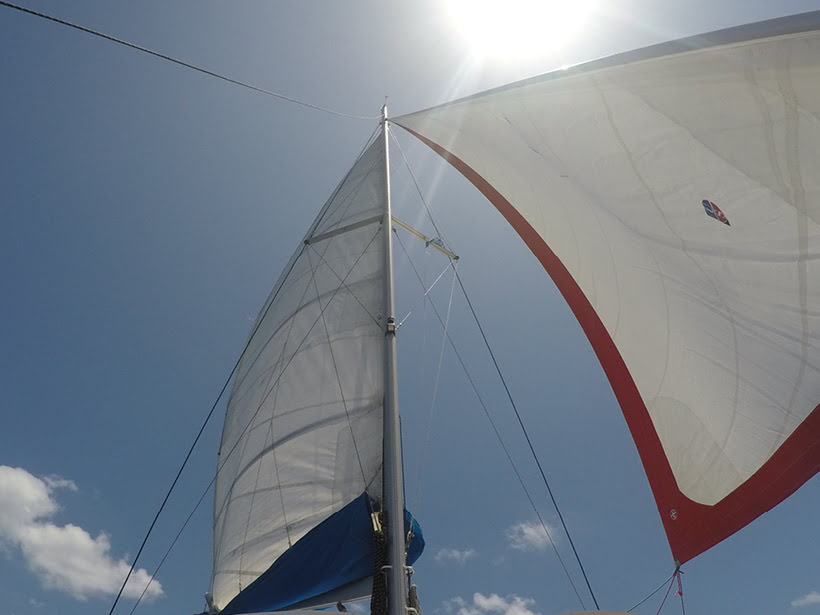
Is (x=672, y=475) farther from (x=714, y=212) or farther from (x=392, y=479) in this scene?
(x=392, y=479)

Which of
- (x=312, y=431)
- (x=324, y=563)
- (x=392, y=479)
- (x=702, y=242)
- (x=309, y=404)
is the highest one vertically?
(x=309, y=404)

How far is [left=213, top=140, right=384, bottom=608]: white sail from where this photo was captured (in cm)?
426

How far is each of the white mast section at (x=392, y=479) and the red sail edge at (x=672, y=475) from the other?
1716 millimetres

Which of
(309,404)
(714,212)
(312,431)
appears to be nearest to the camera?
(714,212)

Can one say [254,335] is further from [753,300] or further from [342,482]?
[753,300]

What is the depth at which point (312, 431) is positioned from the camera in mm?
4695

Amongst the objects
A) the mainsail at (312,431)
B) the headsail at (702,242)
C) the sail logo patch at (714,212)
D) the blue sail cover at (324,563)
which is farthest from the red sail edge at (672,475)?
the mainsail at (312,431)

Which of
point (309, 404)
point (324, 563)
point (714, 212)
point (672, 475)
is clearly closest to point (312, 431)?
point (309, 404)

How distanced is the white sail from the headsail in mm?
1917

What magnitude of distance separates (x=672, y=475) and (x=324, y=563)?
2.38 m

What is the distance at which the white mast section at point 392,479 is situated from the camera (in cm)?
279

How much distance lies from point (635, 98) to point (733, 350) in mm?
1580

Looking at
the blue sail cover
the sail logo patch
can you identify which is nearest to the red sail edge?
the sail logo patch

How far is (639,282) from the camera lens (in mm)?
3533
